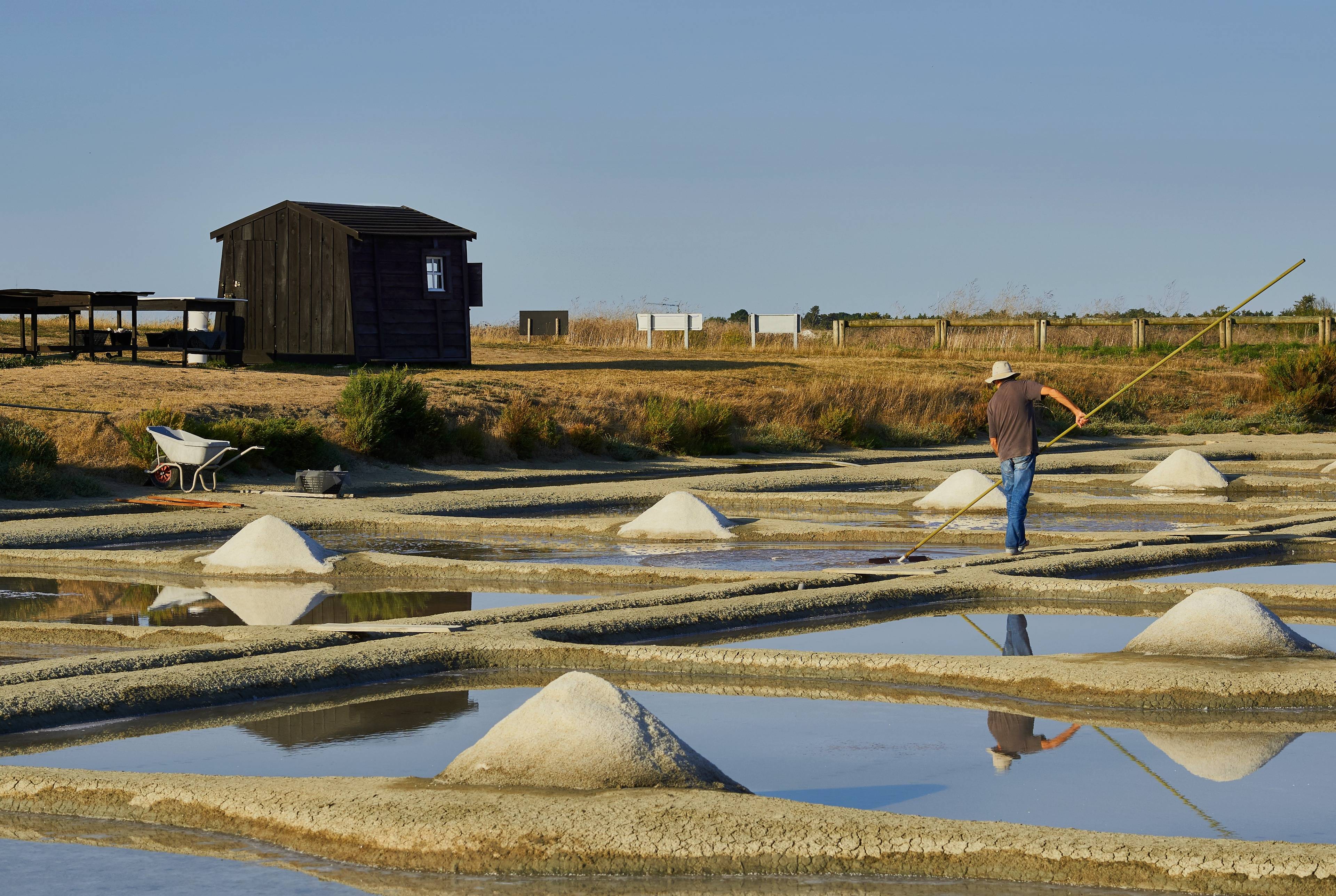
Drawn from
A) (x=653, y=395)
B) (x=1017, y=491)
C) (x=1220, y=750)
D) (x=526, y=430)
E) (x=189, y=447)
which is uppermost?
(x=653, y=395)

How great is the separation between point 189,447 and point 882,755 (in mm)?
13087

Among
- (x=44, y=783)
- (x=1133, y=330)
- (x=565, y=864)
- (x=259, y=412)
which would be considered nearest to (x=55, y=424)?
(x=259, y=412)

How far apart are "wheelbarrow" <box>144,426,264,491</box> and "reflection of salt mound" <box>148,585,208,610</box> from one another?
6.02 metres

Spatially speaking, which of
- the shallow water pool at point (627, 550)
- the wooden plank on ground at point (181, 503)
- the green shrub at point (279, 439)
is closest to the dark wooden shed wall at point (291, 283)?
the green shrub at point (279, 439)

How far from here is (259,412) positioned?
22.9m

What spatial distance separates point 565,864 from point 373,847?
65 centimetres

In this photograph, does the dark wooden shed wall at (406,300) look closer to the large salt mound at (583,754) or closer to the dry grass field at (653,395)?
the dry grass field at (653,395)

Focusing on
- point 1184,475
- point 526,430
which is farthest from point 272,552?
point 526,430

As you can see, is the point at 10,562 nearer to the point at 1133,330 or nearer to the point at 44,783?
the point at 44,783

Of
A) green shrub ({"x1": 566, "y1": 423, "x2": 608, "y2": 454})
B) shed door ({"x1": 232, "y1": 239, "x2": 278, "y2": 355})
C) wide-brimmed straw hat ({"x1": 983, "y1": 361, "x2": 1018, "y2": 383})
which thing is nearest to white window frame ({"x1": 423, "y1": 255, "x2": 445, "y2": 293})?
shed door ({"x1": 232, "y1": 239, "x2": 278, "y2": 355})

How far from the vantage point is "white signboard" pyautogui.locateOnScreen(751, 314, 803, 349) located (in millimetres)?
52906

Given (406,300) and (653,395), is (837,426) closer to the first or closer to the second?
(653,395)

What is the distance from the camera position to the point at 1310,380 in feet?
114

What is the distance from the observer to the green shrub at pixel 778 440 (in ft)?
89.7
